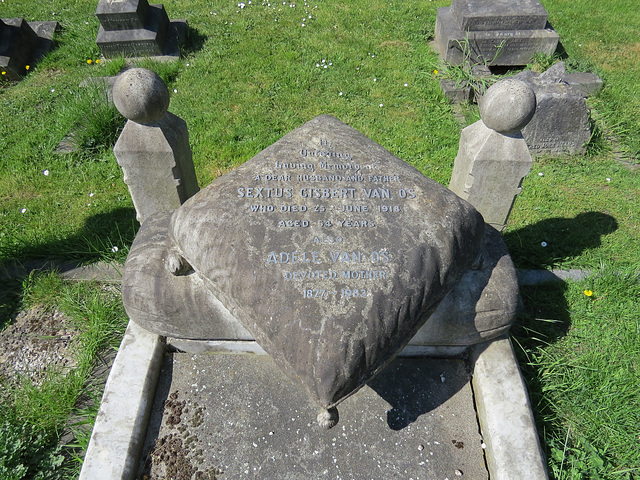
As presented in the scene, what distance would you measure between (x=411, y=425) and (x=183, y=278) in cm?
150

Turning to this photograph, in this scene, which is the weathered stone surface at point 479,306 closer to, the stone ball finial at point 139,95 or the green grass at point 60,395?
the stone ball finial at point 139,95

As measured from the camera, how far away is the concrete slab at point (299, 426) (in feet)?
7.20

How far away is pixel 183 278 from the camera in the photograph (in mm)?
2289

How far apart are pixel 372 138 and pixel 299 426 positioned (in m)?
3.09

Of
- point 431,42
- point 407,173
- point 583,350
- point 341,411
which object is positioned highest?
point 407,173

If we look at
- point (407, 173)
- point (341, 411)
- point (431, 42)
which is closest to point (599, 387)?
point (341, 411)

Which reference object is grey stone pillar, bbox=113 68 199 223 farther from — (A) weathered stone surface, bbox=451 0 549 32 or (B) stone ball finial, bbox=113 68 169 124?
(A) weathered stone surface, bbox=451 0 549 32

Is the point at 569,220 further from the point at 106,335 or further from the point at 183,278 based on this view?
the point at 106,335

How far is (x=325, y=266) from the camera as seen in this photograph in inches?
73.9

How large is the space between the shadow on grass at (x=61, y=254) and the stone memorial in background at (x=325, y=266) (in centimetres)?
113

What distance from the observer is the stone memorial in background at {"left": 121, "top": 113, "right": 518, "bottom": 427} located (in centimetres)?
180

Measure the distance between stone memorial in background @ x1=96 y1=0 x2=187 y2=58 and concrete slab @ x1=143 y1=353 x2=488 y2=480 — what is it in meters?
4.53

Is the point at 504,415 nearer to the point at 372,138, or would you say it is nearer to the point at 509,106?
the point at 509,106

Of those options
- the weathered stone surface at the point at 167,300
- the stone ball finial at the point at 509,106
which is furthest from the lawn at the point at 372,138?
the stone ball finial at the point at 509,106
